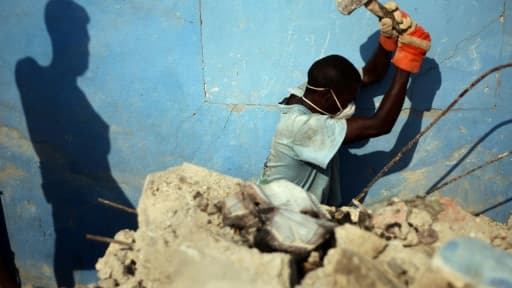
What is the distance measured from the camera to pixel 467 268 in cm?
186

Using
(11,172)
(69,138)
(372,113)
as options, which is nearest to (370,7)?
(372,113)

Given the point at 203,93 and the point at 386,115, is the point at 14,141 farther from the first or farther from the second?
the point at 386,115

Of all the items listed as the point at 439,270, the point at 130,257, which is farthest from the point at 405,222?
the point at 130,257

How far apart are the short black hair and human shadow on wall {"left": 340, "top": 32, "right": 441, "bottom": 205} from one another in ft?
1.26

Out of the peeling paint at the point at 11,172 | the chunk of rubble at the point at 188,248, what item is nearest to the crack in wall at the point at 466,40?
A: the chunk of rubble at the point at 188,248

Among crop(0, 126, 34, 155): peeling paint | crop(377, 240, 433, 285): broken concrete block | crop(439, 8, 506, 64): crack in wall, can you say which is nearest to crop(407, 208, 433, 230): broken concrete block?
crop(377, 240, 433, 285): broken concrete block

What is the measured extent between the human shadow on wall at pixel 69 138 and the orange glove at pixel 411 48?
1951 mm

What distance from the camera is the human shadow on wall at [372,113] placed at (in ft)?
11.5

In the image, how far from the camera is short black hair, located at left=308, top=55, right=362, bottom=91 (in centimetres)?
316

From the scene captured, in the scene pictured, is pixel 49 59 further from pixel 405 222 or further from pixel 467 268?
pixel 467 268

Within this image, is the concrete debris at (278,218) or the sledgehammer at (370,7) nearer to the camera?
the concrete debris at (278,218)

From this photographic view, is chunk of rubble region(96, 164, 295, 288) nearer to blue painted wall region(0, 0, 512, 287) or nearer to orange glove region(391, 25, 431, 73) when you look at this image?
blue painted wall region(0, 0, 512, 287)

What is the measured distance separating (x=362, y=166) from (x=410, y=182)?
31 centimetres

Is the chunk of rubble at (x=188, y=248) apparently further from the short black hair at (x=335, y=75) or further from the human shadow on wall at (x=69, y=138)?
the human shadow on wall at (x=69, y=138)
